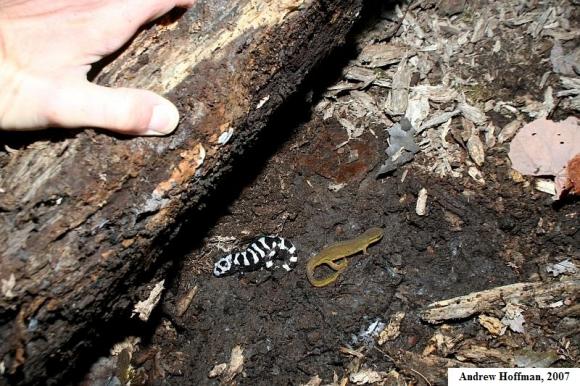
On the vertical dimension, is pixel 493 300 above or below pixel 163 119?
below

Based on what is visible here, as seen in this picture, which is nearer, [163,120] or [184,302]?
[163,120]

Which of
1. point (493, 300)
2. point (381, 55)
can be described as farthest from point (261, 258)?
point (381, 55)

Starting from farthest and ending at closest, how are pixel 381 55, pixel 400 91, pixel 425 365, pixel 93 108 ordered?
pixel 381 55 < pixel 400 91 < pixel 425 365 < pixel 93 108

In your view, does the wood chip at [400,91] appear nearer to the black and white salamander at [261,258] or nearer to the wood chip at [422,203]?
the wood chip at [422,203]

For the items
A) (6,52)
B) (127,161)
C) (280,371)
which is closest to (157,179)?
(127,161)

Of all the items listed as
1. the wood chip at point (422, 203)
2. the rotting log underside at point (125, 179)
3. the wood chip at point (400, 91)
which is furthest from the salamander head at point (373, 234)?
the rotting log underside at point (125, 179)

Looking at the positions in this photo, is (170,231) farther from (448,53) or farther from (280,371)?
(448,53)

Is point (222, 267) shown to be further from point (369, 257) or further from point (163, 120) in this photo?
point (163, 120)

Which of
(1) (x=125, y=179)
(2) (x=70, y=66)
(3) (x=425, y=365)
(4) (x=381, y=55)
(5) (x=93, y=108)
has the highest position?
Answer: (2) (x=70, y=66)
